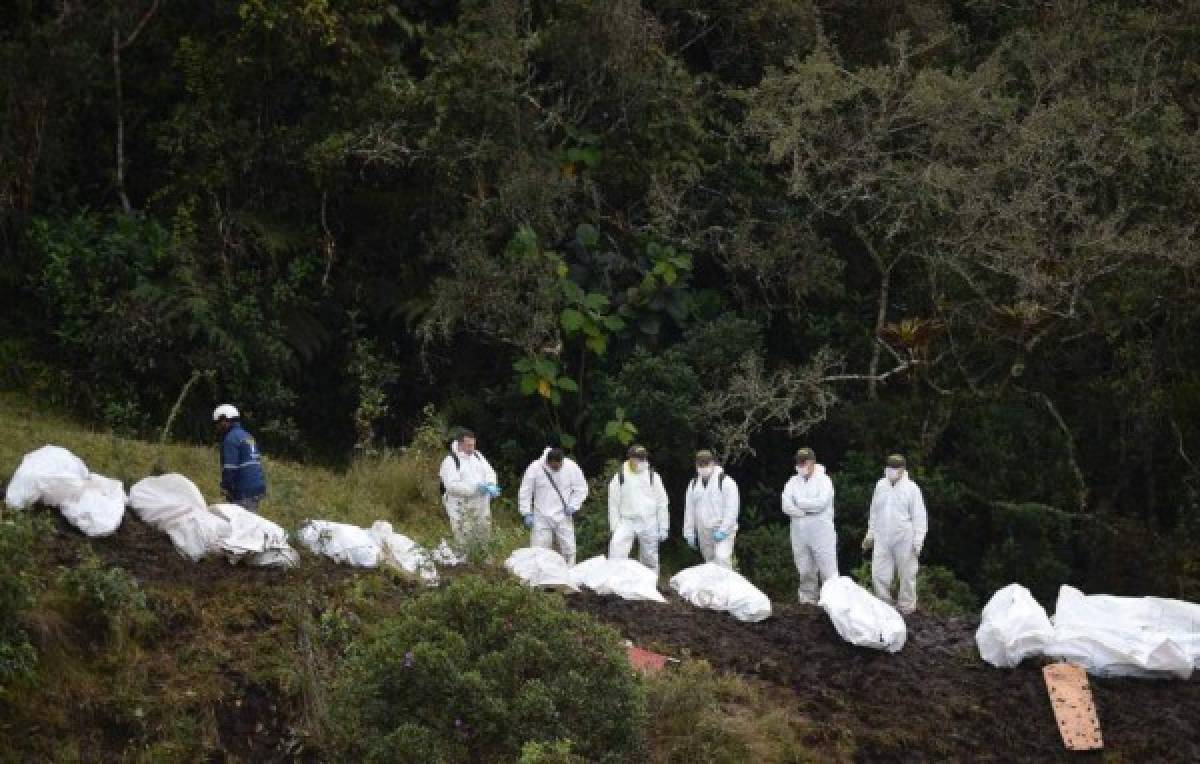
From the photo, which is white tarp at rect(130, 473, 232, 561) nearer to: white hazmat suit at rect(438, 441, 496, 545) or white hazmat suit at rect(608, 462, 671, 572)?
white hazmat suit at rect(438, 441, 496, 545)

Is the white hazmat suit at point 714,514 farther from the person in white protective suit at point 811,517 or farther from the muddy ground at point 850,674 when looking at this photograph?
the muddy ground at point 850,674

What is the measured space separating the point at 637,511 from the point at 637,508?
3 centimetres

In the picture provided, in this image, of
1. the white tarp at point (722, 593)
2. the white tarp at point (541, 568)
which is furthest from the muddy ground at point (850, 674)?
the white tarp at point (541, 568)

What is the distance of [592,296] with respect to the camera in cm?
2348

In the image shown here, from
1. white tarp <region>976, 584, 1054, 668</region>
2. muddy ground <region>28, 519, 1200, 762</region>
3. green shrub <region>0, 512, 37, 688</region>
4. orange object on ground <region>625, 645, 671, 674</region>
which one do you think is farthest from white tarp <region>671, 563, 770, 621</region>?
green shrub <region>0, 512, 37, 688</region>

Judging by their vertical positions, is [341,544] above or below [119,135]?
below

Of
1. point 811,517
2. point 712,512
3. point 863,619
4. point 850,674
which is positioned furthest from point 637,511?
point 850,674

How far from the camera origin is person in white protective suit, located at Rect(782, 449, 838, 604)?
1877cm

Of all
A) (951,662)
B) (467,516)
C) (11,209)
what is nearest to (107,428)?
(11,209)

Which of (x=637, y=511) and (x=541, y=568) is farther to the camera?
(x=637, y=511)

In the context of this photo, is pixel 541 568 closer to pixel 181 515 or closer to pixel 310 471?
pixel 181 515

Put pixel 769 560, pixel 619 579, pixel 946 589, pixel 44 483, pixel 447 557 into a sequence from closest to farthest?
1. pixel 44 483
2. pixel 447 557
3. pixel 619 579
4. pixel 769 560
5. pixel 946 589

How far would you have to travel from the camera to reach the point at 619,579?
16797 millimetres

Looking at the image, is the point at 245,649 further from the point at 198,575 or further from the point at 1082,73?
the point at 1082,73
